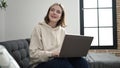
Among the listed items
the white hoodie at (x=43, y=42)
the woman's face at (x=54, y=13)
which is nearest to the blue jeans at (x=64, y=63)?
the white hoodie at (x=43, y=42)

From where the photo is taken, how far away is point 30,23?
4637 millimetres

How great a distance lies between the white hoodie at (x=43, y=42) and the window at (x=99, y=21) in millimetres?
2764

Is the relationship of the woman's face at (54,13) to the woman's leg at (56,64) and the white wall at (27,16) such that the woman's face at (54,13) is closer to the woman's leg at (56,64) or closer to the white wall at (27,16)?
the woman's leg at (56,64)

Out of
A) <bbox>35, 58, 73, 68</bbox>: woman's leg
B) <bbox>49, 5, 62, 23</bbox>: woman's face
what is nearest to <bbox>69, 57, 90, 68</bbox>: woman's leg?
<bbox>35, 58, 73, 68</bbox>: woman's leg

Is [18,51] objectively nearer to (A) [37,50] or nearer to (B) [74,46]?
(A) [37,50]

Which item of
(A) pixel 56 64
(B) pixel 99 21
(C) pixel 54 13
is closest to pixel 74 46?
(A) pixel 56 64

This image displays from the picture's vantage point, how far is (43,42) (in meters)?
2.05

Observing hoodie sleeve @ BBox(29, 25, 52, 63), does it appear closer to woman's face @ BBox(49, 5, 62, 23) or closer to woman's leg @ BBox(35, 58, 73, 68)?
woman's leg @ BBox(35, 58, 73, 68)

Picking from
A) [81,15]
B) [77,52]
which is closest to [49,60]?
[77,52]

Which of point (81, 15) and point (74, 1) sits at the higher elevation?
point (74, 1)

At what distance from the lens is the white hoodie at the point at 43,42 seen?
198 centimetres

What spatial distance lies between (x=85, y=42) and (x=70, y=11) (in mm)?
2674

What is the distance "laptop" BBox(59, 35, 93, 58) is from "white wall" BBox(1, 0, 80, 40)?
2.60m

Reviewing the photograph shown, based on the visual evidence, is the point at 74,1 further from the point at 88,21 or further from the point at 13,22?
the point at 13,22
